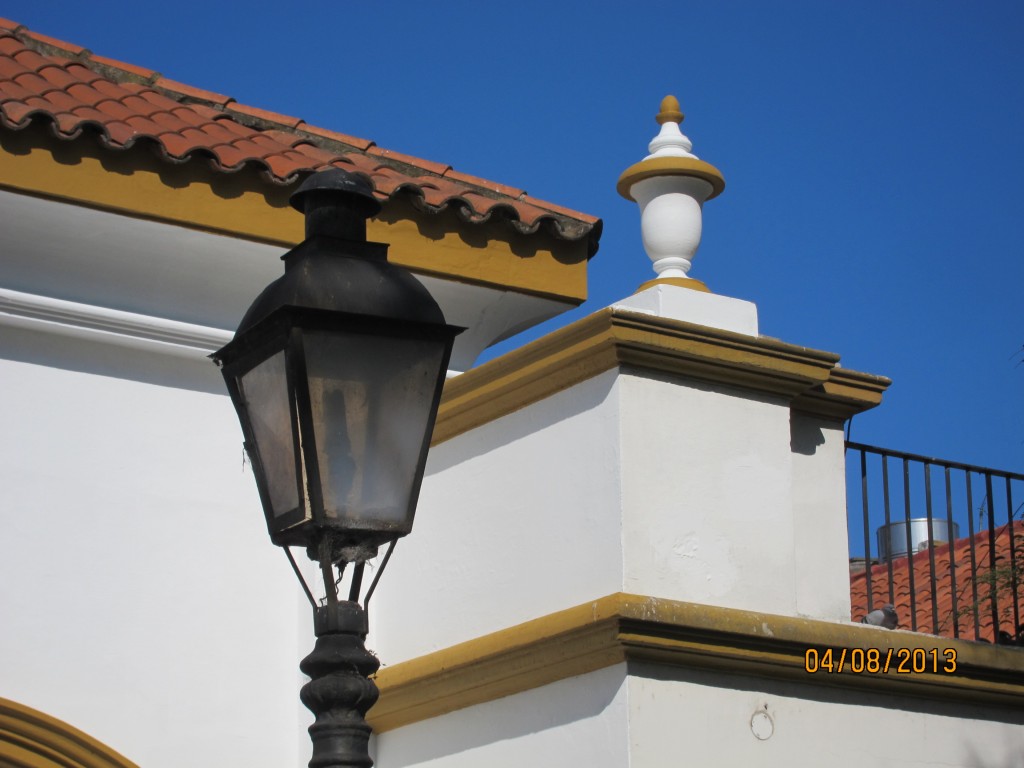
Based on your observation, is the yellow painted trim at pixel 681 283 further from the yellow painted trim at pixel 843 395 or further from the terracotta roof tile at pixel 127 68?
the terracotta roof tile at pixel 127 68

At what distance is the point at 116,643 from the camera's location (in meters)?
5.40

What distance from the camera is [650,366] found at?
4902 mm

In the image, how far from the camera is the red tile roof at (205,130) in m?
5.54

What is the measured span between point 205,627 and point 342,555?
2.74 meters

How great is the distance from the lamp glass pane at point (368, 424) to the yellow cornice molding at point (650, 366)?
1.79m

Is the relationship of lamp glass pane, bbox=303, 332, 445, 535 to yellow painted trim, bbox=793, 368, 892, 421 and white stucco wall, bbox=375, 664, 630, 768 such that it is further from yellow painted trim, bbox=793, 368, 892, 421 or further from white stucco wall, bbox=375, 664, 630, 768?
yellow painted trim, bbox=793, 368, 892, 421

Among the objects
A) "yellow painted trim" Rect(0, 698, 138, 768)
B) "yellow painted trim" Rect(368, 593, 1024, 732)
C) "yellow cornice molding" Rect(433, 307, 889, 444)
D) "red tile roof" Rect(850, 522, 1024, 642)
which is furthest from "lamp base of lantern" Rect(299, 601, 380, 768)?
"red tile roof" Rect(850, 522, 1024, 642)

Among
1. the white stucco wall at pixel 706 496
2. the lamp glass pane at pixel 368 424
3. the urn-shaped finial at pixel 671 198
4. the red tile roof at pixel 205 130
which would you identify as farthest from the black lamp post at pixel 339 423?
the red tile roof at pixel 205 130

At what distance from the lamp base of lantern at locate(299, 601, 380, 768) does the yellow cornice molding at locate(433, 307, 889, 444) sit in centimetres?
197

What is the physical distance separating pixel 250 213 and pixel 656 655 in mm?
2369

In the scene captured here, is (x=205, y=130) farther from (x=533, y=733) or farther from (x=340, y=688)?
(x=340, y=688)

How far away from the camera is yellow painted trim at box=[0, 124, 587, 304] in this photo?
5383mm
